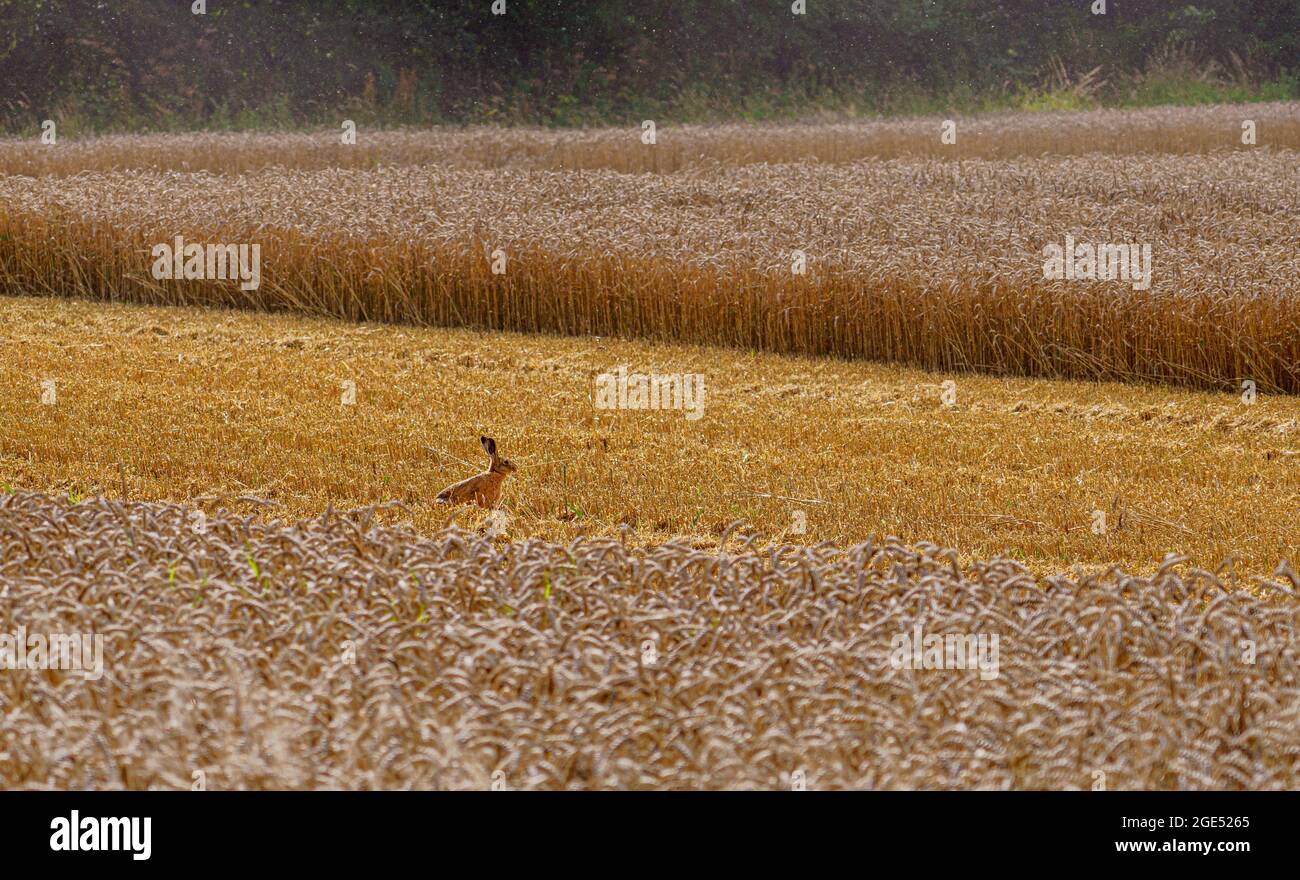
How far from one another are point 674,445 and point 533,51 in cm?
3055

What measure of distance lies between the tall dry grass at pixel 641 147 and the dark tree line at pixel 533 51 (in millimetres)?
10578

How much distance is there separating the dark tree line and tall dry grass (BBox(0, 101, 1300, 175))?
34.7 feet

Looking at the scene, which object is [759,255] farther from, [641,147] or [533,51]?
[533,51]

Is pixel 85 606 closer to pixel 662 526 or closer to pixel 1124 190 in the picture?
pixel 662 526

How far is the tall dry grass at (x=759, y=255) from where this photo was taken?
10.8 metres

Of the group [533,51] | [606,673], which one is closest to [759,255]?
[606,673]

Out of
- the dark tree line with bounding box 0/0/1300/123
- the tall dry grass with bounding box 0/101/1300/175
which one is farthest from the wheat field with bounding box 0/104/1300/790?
the dark tree line with bounding box 0/0/1300/123

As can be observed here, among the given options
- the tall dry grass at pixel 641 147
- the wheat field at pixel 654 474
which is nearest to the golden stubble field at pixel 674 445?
the wheat field at pixel 654 474

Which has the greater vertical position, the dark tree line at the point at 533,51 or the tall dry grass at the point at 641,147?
Answer: the dark tree line at the point at 533,51

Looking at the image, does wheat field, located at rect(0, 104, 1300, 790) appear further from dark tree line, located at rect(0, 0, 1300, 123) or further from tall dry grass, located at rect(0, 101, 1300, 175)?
dark tree line, located at rect(0, 0, 1300, 123)

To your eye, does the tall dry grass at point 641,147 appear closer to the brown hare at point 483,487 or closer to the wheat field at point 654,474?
the wheat field at point 654,474

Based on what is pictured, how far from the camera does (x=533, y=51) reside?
1473 inches

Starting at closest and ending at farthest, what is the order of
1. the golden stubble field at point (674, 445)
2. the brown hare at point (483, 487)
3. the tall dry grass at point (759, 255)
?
the brown hare at point (483, 487) < the golden stubble field at point (674, 445) < the tall dry grass at point (759, 255)
